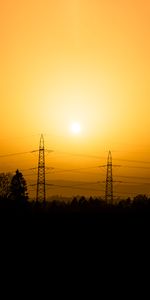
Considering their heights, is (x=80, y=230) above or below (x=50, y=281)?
above

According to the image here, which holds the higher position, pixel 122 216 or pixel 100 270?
pixel 122 216

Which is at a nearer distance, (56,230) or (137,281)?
(137,281)

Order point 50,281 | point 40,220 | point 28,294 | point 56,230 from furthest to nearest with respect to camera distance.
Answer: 1. point 40,220
2. point 56,230
3. point 50,281
4. point 28,294

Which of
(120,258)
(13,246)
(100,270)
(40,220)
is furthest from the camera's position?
(40,220)

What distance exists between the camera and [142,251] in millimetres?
26531

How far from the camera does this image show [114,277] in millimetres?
21844

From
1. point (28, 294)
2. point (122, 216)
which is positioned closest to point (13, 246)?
point (28, 294)

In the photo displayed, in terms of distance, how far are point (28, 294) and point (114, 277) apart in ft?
13.7

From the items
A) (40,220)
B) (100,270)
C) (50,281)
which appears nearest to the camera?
(50,281)

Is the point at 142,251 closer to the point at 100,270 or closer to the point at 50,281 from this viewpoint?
the point at 100,270

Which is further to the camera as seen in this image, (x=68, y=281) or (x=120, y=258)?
(x=120, y=258)

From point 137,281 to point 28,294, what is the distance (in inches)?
179

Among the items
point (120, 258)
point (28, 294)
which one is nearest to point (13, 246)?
point (120, 258)

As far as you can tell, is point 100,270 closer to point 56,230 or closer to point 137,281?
point 137,281
